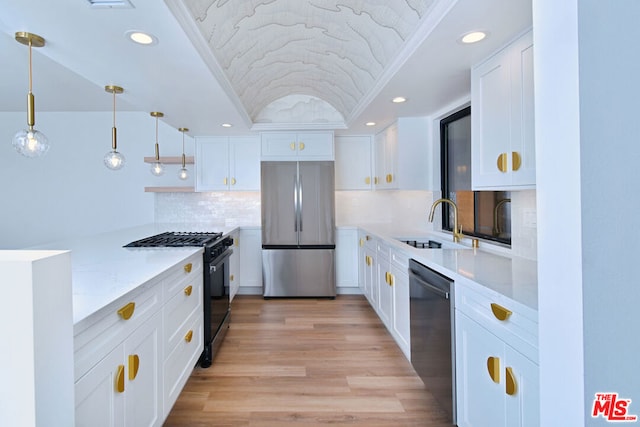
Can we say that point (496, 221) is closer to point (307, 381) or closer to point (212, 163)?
point (307, 381)

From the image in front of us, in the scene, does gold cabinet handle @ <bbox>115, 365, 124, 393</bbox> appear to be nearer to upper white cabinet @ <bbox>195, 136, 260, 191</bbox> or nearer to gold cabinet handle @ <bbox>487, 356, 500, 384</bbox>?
gold cabinet handle @ <bbox>487, 356, 500, 384</bbox>

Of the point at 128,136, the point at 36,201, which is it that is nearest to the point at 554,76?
the point at 128,136

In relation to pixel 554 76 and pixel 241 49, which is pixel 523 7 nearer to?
pixel 554 76

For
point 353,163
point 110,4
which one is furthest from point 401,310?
point 110,4

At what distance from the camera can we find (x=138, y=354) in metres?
1.42

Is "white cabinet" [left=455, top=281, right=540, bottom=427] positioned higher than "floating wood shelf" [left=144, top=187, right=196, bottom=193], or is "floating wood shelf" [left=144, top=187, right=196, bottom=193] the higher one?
"floating wood shelf" [left=144, top=187, right=196, bottom=193]

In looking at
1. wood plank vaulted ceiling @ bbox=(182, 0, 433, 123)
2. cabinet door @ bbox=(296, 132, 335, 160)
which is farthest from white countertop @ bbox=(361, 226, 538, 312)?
cabinet door @ bbox=(296, 132, 335, 160)

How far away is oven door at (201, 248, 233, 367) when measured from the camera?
252 cm

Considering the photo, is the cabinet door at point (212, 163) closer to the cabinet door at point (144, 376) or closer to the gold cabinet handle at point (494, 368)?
the cabinet door at point (144, 376)

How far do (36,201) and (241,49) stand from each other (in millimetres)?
4039

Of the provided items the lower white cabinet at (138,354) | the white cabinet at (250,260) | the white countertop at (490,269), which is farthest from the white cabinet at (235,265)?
the white countertop at (490,269)

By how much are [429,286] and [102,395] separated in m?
1.63

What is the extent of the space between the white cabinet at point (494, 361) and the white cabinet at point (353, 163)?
9.56 feet

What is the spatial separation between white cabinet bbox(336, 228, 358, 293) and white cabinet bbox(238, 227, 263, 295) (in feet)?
3.43
